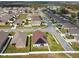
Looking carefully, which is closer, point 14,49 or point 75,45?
point 14,49

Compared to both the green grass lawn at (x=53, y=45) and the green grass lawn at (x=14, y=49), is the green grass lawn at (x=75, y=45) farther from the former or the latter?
the green grass lawn at (x=14, y=49)

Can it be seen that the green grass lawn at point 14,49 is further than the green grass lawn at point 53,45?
No

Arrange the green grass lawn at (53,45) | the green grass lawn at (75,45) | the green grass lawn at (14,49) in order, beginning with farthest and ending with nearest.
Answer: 1. the green grass lawn at (75,45)
2. the green grass lawn at (53,45)
3. the green grass lawn at (14,49)

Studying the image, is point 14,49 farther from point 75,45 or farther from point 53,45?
point 75,45

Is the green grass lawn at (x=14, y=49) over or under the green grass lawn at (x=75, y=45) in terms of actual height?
over

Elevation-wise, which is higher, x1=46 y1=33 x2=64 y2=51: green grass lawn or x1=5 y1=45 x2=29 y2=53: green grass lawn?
x1=5 y1=45 x2=29 y2=53: green grass lawn

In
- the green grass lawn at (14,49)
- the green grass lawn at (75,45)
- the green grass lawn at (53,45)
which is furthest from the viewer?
the green grass lawn at (75,45)

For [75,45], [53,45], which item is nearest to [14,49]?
[53,45]

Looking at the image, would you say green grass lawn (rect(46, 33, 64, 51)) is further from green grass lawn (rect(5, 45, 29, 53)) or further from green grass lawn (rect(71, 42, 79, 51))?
green grass lawn (rect(5, 45, 29, 53))

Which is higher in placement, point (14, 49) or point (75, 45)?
point (14, 49)

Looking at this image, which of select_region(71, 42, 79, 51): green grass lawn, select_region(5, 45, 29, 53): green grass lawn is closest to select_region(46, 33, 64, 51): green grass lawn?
select_region(71, 42, 79, 51): green grass lawn

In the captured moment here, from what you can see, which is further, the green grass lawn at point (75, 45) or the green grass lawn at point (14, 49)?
the green grass lawn at point (75, 45)

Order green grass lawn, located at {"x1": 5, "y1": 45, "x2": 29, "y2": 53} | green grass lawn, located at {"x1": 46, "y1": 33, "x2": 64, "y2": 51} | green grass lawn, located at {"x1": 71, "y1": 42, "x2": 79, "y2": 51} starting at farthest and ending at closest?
1. green grass lawn, located at {"x1": 71, "y1": 42, "x2": 79, "y2": 51}
2. green grass lawn, located at {"x1": 46, "y1": 33, "x2": 64, "y2": 51}
3. green grass lawn, located at {"x1": 5, "y1": 45, "x2": 29, "y2": 53}

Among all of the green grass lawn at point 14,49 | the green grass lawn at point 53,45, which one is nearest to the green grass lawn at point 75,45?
the green grass lawn at point 53,45
